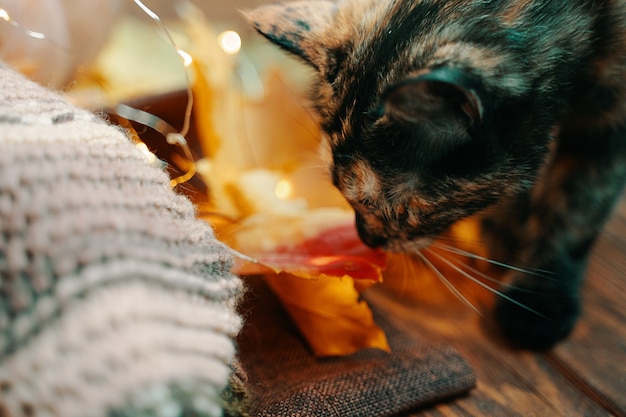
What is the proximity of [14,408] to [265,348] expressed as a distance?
358 millimetres

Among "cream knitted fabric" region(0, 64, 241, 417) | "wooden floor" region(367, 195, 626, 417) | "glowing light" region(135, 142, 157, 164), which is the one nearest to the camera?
"cream knitted fabric" region(0, 64, 241, 417)

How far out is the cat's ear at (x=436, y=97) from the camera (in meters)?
0.45

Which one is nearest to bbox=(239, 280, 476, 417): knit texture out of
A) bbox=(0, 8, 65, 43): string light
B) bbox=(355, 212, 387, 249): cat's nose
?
bbox=(355, 212, 387, 249): cat's nose

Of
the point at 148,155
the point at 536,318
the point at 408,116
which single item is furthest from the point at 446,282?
the point at 148,155

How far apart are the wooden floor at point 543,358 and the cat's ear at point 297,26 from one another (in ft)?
1.19

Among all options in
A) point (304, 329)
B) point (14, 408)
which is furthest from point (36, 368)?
point (304, 329)

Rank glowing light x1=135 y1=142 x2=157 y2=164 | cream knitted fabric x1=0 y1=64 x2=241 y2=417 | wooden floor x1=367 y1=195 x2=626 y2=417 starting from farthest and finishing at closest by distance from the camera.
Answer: wooden floor x1=367 y1=195 x2=626 y2=417, glowing light x1=135 y1=142 x2=157 y2=164, cream knitted fabric x1=0 y1=64 x2=241 y2=417

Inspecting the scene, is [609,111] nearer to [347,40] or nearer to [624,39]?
[624,39]

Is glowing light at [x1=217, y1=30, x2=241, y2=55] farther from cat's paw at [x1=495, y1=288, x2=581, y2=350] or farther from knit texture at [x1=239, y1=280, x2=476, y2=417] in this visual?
cat's paw at [x1=495, y1=288, x2=581, y2=350]

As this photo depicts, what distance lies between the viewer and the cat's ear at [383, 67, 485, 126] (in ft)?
1.46

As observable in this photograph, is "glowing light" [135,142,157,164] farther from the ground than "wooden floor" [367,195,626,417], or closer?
farther from the ground

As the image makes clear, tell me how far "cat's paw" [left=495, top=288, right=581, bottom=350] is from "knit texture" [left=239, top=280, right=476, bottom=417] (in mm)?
148

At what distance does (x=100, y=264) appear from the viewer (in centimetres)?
31

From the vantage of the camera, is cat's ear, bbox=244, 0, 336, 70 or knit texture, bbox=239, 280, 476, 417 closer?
knit texture, bbox=239, 280, 476, 417
